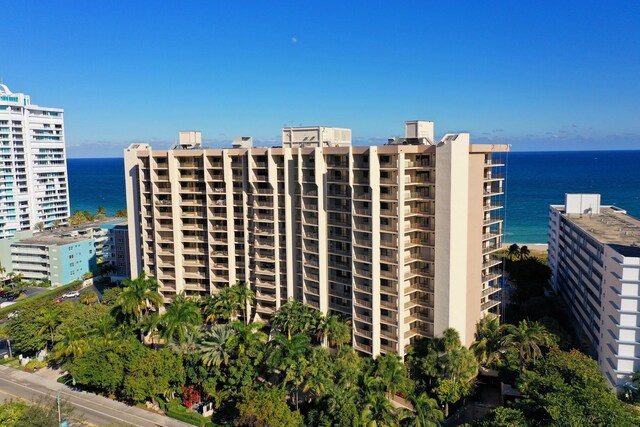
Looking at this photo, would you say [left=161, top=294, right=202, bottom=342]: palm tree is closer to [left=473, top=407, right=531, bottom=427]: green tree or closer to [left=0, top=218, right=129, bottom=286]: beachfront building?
[left=473, top=407, right=531, bottom=427]: green tree

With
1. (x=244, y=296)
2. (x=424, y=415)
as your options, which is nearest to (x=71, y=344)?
(x=244, y=296)

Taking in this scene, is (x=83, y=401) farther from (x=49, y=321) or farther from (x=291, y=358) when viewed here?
(x=291, y=358)

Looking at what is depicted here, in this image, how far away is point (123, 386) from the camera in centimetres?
Result: 5469

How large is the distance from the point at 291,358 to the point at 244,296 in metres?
20.6

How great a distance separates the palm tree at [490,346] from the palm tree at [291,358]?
20.8 metres

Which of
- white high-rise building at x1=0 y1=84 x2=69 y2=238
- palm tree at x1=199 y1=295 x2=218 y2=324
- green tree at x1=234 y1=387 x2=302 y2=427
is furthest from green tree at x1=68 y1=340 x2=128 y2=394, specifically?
white high-rise building at x1=0 y1=84 x2=69 y2=238

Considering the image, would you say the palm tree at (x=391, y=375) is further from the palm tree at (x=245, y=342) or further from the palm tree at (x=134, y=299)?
the palm tree at (x=134, y=299)

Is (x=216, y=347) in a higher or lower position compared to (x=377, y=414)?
higher

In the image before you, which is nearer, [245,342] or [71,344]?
[245,342]

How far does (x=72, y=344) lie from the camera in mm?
58531

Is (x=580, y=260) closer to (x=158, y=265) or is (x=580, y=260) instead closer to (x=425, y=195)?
(x=425, y=195)

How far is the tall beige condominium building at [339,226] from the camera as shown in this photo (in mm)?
56938

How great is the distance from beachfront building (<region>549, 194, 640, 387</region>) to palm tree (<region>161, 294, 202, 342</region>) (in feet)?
158

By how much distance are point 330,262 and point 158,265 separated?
98.2ft
